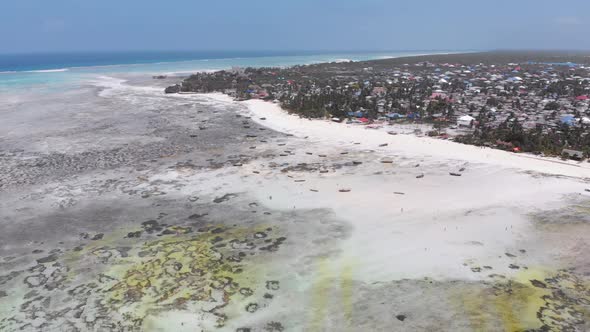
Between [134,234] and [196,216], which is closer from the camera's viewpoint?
[134,234]

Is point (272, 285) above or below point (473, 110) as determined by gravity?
below

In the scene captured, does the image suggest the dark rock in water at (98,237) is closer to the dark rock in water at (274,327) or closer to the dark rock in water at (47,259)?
the dark rock in water at (47,259)

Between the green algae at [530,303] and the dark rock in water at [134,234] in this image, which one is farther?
the dark rock in water at [134,234]

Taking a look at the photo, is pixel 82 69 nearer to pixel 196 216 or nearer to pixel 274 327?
pixel 196 216

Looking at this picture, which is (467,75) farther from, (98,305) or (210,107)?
(98,305)

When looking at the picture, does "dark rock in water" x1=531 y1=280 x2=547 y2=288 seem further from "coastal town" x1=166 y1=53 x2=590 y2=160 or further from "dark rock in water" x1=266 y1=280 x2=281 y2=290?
"coastal town" x1=166 y1=53 x2=590 y2=160

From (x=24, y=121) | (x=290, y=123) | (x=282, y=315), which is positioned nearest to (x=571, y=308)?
(x=282, y=315)

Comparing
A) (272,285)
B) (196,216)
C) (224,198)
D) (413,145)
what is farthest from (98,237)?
(413,145)

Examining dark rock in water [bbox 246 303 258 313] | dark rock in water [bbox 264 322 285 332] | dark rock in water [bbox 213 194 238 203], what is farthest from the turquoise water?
dark rock in water [bbox 264 322 285 332]

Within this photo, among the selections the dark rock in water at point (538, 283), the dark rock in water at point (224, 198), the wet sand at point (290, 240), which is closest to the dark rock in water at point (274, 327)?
the wet sand at point (290, 240)
